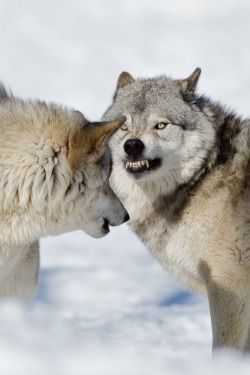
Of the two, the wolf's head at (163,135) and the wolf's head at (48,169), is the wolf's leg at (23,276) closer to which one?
the wolf's head at (48,169)

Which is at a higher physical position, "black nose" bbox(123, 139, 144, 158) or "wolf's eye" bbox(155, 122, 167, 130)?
"wolf's eye" bbox(155, 122, 167, 130)

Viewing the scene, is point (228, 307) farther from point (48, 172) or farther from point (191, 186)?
point (48, 172)

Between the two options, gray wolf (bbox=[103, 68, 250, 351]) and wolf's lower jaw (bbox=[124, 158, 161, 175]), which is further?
wolf's lower jaw (bbox=[124, 158, 161, 175])

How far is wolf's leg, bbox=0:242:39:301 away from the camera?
540cm

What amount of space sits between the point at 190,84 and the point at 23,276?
2.59 m

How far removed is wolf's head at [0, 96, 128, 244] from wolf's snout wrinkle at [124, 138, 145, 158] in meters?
1.09

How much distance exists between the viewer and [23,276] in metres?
5.48

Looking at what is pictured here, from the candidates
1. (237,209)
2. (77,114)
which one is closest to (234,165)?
(237,209)

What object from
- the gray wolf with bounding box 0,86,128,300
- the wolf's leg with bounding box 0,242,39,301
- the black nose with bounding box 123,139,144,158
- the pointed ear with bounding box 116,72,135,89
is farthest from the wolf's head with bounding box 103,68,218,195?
the wolf's leg with bounding box 0,242,39,301

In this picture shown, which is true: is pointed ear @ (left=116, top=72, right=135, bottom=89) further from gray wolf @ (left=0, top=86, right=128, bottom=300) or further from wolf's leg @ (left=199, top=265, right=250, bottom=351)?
wolf's leg @ (left=199, top=265, right=250, bottom=351)

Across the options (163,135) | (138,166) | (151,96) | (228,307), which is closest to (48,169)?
(138,166)

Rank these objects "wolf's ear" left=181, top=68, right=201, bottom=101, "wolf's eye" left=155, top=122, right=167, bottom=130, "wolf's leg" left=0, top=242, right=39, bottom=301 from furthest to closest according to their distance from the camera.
A: 1. "wolf's ear" left=181, top=68, right=201, bottom=101
2. "wolf's eye" left=155, top=122, right=167, bottom=130
3. "wolf's leg" left=0, top=242, right=39, bottom=301

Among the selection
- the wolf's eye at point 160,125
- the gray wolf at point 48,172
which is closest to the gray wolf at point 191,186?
the wolf's eye at point 160,125

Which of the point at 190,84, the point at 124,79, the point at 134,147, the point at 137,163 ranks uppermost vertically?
the point at 190,84
